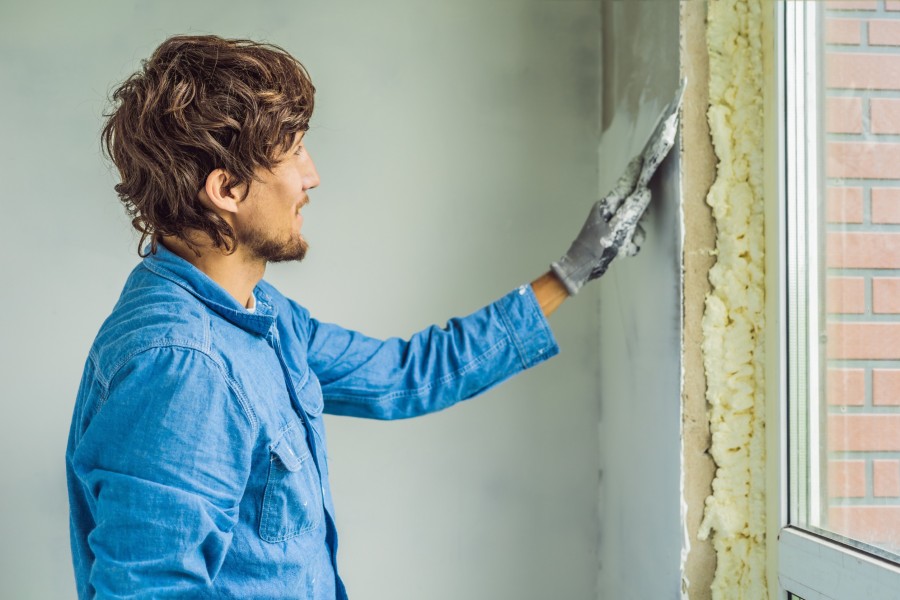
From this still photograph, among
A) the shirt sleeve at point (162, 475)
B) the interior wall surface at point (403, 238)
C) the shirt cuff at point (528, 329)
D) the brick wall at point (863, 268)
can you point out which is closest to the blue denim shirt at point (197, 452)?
the shirt sleeve at point (162, 475)

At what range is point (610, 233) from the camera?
1566 millimetres

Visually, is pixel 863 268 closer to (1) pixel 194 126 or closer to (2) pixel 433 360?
(2) pixel 433 360

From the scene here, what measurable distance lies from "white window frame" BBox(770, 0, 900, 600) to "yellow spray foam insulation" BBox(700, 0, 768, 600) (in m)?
0.07

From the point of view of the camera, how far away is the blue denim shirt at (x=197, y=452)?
1.02 meters

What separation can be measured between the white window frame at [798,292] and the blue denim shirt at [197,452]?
77 cm

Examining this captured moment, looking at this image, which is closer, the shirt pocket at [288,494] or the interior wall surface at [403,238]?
the shirt pocket at [288,494]

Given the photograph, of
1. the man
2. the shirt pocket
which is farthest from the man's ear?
the shirt pocket

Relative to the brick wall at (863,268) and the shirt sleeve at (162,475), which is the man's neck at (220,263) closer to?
the shirt sleeve at (162,475)

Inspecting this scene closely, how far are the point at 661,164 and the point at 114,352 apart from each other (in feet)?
3.39

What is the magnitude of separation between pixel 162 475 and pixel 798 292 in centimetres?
101

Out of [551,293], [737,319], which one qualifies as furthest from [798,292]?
[551,293]

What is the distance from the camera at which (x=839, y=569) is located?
43.8 inches

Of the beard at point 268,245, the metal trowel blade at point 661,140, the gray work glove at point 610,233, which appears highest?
the metal trowel blade at point 661,140

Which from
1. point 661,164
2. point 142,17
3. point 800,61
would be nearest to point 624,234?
point 661,164
